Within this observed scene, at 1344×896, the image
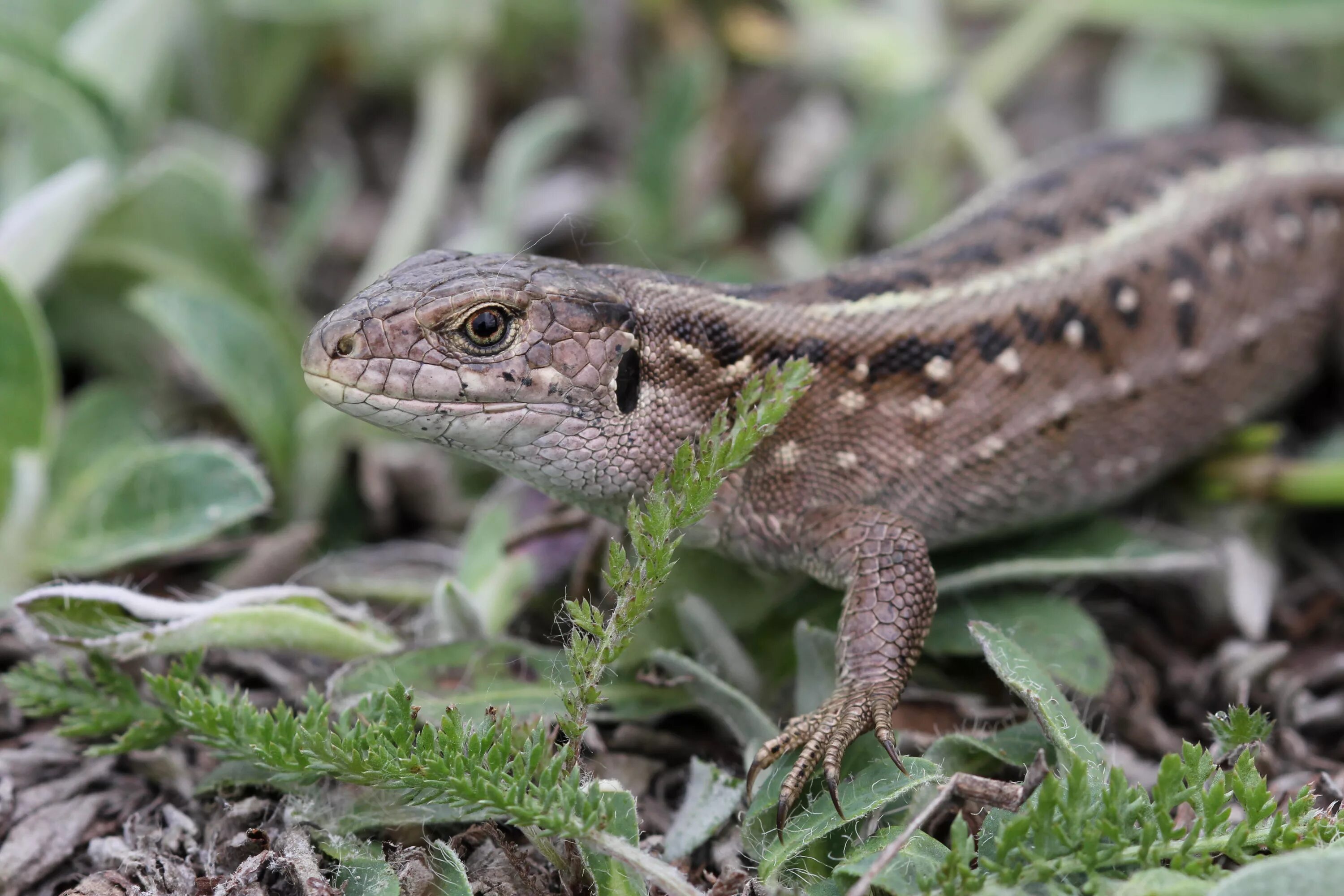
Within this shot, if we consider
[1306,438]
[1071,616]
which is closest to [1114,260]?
[1071,616]

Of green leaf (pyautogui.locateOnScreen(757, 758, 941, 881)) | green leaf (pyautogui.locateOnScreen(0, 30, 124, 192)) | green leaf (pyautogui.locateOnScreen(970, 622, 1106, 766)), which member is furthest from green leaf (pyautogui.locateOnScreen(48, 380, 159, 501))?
green leaf (pyautogui.locateOnScreen(970, 622, 1106, 766))

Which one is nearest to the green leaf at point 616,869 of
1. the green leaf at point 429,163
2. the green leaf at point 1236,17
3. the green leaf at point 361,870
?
the green leaf at point 361,870

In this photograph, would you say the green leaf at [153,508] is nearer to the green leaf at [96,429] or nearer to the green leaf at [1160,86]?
the green leaf at [96,429]

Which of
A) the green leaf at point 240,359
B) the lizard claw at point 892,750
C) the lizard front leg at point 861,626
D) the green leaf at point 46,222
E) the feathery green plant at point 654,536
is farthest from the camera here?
the green leaf at point 240,359

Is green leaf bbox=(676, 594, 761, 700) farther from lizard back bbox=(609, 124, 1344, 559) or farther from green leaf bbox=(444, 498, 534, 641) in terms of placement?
green leaf bbox=(444, 498, 534, 641)

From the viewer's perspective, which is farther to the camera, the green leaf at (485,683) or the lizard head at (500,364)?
the green leaf at (485,683)

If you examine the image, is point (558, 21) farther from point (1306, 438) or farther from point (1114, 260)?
point (1306, 438)
